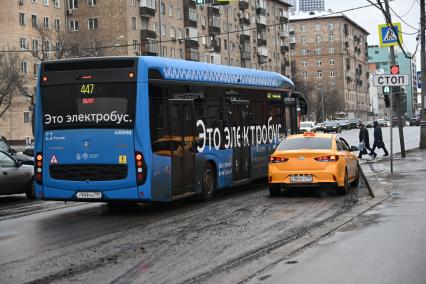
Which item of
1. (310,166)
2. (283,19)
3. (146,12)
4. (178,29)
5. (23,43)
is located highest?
(283,19)

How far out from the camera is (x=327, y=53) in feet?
495

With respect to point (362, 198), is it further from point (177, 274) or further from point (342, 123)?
point (342, 123)

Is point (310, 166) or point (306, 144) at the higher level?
point (306, 144)

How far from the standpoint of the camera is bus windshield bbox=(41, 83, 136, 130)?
11.9 meters

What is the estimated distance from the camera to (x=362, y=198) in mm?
14695

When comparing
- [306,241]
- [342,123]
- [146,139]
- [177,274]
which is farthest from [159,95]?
[342,123]

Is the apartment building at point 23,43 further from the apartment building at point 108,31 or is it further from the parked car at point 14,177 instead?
the parked car at point 14,177

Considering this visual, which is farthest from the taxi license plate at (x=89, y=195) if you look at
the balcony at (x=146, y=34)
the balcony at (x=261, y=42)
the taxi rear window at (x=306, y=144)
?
the balcony at (x=261, y=42)

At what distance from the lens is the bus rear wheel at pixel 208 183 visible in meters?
14.2

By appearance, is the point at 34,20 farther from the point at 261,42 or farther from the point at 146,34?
the point at 261,42

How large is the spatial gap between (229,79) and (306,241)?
280 inches

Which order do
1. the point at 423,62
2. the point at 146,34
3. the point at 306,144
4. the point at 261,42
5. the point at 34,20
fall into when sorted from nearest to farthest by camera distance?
the point at 306,144 < the point at 423,62 < the point at 34,20 < the point at 146,34 < the point at 261,42

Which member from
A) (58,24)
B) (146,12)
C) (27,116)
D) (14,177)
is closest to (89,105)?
(14,177)

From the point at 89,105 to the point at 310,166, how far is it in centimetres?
548
